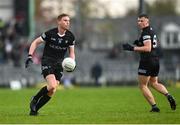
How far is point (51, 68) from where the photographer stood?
54.3ft

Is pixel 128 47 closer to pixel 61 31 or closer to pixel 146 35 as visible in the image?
pixel 146 35

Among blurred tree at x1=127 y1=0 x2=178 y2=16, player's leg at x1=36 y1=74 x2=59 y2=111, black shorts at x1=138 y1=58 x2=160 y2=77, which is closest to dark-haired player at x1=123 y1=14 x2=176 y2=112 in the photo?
black shorts at x1=138 y1=58 x2=160 y2=77

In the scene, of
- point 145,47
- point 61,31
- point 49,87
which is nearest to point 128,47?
point 145,47

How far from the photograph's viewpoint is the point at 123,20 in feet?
319

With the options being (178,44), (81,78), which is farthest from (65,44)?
(178,44)

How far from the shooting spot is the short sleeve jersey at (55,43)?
1666 cm

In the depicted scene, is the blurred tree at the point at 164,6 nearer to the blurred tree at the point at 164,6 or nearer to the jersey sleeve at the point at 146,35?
the blurred tree at the point at 164,6

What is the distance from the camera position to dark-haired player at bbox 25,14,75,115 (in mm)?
16547

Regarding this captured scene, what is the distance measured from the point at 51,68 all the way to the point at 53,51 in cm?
42

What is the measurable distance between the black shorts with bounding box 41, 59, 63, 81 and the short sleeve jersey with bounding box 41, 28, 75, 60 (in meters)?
0.14

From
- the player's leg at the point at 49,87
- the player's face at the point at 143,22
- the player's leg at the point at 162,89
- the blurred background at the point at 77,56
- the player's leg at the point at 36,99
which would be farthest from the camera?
the blurred background at the point at 77,56

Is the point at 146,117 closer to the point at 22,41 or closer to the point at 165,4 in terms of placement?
the point at 22,41

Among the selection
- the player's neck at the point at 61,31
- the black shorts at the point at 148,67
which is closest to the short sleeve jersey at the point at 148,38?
the black shorts at the point at 148,67

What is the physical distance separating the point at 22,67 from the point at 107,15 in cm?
4950
